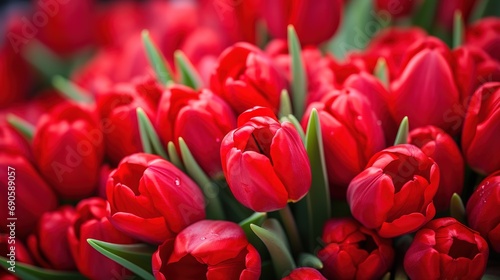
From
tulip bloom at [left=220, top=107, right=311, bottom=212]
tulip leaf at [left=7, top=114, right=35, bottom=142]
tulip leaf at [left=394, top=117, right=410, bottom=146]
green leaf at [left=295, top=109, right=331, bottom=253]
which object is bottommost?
green leaf at [left=295, top=109, right=331, bottom=253]

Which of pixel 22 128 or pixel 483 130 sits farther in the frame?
pixel 22 128

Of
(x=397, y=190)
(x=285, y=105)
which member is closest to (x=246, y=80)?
(x=285, y=105)

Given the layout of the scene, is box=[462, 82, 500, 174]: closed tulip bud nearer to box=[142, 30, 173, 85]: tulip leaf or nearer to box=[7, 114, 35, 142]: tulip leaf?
box=[142, 30, 173, 85]: tulip leaf

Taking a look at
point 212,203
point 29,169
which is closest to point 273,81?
point 212,203

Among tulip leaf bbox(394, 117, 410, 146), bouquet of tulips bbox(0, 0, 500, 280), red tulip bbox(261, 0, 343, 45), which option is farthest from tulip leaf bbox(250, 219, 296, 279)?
red tulip bbox(261, 0, 343, 45)

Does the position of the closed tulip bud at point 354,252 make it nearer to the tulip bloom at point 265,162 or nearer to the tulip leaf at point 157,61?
the tulip bloom at point 265,162

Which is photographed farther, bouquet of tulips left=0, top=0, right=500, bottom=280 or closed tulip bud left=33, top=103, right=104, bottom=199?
closed tulip bud left=33, top=103, right=104, bottom=199

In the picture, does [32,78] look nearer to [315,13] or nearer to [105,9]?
[105,9]

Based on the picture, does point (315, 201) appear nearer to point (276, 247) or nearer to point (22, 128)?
point (276, 247)
